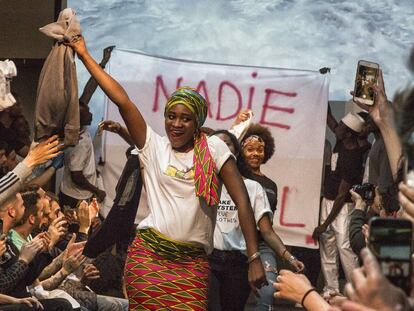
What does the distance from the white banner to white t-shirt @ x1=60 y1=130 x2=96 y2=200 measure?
0.36 meters

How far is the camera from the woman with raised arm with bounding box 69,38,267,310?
5.32 metres

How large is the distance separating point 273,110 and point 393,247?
768 cm

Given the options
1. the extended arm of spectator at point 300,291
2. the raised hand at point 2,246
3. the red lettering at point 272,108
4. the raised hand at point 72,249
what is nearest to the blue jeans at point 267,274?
the raised hand at point 72,249

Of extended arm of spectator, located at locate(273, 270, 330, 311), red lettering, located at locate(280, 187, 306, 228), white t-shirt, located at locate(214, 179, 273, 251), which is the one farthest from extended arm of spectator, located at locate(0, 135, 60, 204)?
red lettering, located at locate(280, 187, 306, 228)

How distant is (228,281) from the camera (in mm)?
7148

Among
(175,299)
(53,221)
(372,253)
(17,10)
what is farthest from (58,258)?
(372,253)

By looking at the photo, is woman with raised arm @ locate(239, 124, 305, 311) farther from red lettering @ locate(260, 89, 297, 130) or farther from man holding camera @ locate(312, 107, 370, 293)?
man holding camera @ locate(312, 107, 370, 293)

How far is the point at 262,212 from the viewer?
23.8 ft

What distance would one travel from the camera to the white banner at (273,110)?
389 inches

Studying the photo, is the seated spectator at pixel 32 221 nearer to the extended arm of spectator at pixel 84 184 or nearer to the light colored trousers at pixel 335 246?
the extended arm of spectator at pixel 84 184

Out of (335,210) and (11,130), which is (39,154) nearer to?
(11,130)

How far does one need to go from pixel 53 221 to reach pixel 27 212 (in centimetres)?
25

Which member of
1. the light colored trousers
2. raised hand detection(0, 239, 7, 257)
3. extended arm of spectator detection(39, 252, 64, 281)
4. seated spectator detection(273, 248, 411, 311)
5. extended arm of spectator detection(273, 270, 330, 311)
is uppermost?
seated spectator detection(273, 248, 411, 311)

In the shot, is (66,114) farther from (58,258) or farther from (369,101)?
(369,101)
